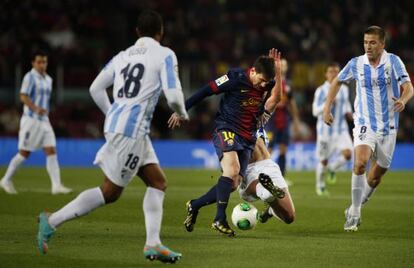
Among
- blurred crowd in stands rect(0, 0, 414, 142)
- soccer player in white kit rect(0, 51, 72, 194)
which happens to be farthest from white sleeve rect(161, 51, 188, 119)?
blurred crowd in stands rect(0, 0, 414, 142)

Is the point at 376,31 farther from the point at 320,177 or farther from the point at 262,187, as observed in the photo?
the point at 320,177

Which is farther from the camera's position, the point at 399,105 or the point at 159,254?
the point at 399,105

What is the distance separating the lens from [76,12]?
27109 mm

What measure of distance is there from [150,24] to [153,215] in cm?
157

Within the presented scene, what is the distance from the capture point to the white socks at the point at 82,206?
7.09 metres

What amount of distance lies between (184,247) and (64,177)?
11331 mm

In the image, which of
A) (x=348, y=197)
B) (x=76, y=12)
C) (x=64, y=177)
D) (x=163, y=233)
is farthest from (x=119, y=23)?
(x=163, y=233)

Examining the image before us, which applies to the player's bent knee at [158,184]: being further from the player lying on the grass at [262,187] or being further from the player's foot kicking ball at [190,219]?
the player's foot kicking ball at [190,219]

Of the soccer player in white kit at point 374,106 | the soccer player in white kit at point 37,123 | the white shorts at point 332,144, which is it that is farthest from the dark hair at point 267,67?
the white shorts at point 332,144

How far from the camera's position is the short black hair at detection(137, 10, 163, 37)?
23.1 ft

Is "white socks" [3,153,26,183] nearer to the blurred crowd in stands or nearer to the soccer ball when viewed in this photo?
the soccer ball

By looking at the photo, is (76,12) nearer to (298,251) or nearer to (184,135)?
(184,135)

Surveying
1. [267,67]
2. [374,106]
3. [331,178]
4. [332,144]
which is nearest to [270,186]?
[267,67]

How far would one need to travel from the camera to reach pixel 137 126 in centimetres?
696
